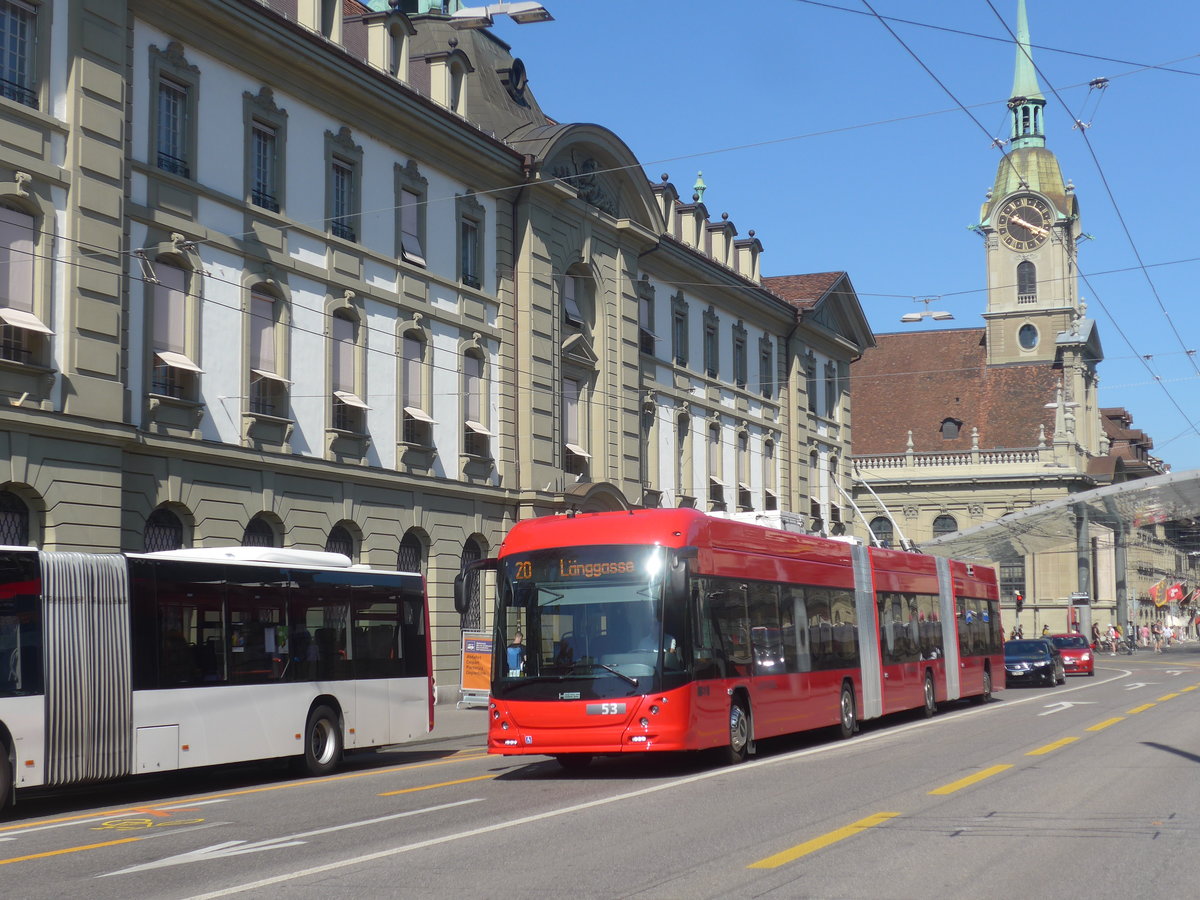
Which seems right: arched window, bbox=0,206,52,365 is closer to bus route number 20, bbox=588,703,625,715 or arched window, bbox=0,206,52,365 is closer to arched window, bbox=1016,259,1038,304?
bus route number 20, bbox=588,703,625,715

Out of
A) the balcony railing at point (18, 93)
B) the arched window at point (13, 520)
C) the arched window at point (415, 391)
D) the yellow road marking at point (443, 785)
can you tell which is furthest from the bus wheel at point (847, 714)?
the balcony railing at point (18, 93)

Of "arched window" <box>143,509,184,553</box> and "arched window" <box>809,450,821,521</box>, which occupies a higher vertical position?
"arched window" <box>809,450,821,521</box>

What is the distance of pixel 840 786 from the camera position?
50.1ft

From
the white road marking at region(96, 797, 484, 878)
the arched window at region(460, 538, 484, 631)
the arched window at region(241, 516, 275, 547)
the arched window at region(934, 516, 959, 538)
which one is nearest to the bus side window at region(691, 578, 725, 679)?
the white road marking at region(96, 797, 484, 878)

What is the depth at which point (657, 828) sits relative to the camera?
40.1ft

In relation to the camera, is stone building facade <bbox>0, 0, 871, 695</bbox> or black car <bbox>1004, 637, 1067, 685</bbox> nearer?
stone building facade <bbox>0, 0, 871, 695</bbox>

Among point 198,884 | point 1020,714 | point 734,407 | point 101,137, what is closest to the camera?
point 198,884

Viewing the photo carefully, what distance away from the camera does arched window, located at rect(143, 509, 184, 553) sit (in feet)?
79.6

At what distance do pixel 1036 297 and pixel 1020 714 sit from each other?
3112 inches

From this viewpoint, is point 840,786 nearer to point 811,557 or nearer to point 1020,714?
point 811,557

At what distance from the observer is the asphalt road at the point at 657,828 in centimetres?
964

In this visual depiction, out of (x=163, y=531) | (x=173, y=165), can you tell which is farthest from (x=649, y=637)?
(x=173, y=165)

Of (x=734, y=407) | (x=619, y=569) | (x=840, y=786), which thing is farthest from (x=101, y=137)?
(x=734, y=407)

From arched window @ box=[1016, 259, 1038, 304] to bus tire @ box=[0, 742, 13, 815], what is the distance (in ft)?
311
